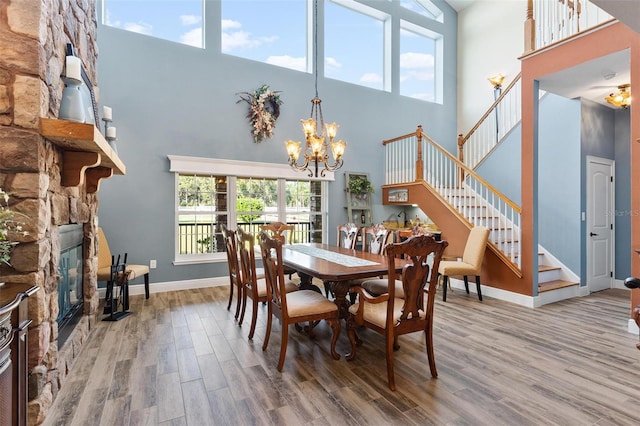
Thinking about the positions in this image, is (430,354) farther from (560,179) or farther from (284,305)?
(560,179)

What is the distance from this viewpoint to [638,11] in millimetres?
1858

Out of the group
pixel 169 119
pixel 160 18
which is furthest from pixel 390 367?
pixel 160 18

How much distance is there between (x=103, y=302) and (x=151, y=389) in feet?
8.86

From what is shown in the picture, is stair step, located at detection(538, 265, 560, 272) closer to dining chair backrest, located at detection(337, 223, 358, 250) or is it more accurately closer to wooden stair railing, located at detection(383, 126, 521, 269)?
wooden stair railing, located at detection(383, 126, 521, 269)

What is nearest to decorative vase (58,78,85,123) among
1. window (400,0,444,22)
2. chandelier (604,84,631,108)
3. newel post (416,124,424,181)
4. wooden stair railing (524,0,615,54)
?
wooden stair railing (524,0,615,54)

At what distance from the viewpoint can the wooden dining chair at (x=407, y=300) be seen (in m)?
2.24

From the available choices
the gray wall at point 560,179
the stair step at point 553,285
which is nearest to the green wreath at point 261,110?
the gray wall at point 560,179

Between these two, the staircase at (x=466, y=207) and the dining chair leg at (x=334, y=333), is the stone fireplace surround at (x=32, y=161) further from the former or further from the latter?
the staircase at (x=466, y=207)

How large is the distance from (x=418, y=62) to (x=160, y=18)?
18.0 feet

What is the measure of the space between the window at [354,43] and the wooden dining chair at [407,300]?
514 centimetres

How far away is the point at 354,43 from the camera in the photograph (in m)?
7.04

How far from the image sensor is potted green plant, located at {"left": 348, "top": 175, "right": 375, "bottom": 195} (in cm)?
647

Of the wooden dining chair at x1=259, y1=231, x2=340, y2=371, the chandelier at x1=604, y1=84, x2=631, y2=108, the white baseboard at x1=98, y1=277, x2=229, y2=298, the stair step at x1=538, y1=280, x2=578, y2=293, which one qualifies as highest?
the chandelier at x1=604, y1=84, x2=631, y2=108

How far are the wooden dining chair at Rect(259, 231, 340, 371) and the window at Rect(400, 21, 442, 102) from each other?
5.96 metres
